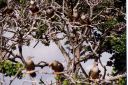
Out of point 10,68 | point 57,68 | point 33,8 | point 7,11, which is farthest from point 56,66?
point 10,68

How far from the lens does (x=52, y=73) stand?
25.3ft

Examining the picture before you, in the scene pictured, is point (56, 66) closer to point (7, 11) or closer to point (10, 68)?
point (7, 11)

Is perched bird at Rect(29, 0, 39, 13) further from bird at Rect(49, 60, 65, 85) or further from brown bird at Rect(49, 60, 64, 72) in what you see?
brown bird at Rect(49, 60, 64, 72)

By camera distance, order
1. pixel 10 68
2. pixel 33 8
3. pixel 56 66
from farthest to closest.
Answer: pixel 10 68 < pixel 33 8 < pixel 56 66

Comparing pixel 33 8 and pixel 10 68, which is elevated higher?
pixel 33 8

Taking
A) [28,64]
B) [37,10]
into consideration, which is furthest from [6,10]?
[28,64]

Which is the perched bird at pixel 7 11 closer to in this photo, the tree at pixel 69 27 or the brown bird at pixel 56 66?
the tree at pixel 69 27

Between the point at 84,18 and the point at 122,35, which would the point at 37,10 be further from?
the point at 122,35

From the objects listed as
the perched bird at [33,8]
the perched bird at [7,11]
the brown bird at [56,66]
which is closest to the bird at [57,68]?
the brown bird at [56,66]

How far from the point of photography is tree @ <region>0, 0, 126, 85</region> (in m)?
10.6

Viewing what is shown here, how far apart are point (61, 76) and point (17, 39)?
4.11 meters

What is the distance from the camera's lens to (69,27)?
1189 cm

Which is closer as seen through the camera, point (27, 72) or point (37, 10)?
point (27, 72)

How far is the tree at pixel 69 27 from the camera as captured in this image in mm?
10648
